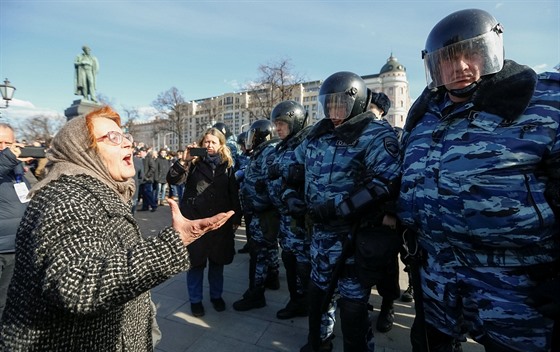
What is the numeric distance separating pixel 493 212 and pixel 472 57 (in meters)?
0.84

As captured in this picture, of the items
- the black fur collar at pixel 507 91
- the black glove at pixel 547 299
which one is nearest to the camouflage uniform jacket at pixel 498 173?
the black fur collar at pixel 507 91

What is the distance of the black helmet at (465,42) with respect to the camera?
1.65m

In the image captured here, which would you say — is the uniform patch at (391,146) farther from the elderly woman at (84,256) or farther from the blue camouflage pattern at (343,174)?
the elderly woman at (84,256)

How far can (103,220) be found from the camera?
1.31 m

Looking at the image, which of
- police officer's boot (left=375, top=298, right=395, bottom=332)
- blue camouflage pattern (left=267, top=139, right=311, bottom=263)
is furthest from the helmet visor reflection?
police officer's boot (left=375, top=298, right=395, bottom=332)

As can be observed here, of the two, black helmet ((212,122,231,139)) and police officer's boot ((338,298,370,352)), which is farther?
black helmet ((212,122,231,139))

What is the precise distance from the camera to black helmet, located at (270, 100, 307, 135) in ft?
12.5

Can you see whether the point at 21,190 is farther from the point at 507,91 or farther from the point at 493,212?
the point at 507,91

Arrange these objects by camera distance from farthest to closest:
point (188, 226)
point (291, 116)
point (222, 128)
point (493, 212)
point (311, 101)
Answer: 1. point (311, 101)
2. point (222, 128)
3. point (291, 116)
4. point (493, 212)
5. point (188, 226)

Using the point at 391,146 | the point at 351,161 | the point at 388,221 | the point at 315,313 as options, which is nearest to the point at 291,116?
the point at 351,161

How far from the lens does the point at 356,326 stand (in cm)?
224

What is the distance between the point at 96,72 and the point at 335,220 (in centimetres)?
1951

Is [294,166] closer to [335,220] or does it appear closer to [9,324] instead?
[335,220]

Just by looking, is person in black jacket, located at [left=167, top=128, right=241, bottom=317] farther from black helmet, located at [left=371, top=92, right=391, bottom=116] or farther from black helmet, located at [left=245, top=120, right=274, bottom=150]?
black helmet, located at [left=371, top=92, right=391, bottom=116]
